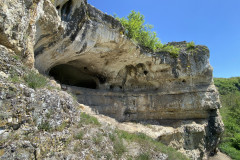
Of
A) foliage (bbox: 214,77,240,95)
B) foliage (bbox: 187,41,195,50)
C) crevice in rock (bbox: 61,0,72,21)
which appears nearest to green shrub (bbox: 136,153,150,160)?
crevice in rock (bbox: 61,0,72,21)

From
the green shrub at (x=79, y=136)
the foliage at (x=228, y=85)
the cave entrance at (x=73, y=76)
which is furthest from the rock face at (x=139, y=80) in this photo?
the foliage at (x=228, y=85)

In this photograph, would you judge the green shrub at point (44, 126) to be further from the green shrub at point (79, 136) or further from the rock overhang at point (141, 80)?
the rock overhang at point (141, 80)

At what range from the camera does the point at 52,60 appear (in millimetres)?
9180

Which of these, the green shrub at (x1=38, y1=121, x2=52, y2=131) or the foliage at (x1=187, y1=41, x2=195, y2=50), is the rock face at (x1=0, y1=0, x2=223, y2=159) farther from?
the green shrub at (x1=38, y1=121, x2=52, y2=131)

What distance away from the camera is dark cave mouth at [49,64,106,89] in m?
12.9

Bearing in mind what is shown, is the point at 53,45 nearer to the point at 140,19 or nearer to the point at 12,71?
the point at 12,71

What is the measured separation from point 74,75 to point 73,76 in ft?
0.62

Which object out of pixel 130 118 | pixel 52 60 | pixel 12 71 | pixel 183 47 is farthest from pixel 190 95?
pixel 12 71

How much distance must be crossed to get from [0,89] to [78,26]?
18.7 ft

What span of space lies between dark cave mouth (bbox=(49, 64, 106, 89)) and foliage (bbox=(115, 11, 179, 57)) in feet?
15.0

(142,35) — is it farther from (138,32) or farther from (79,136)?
(79,136)

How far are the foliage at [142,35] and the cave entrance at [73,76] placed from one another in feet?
16.4

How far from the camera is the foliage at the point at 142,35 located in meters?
12.9

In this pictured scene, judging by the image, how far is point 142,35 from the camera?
14.6 metres
